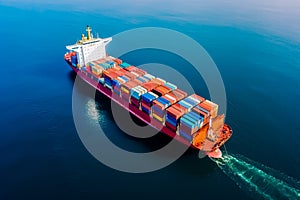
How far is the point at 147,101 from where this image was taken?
39.6 metres

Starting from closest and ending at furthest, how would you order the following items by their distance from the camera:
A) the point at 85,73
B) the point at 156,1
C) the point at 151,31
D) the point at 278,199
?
the point at 278,199
the point at 85,73
the point at 151,31
the point at 156,1

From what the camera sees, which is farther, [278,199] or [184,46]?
[184,46]

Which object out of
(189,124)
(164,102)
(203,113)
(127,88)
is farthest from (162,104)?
(127,88)

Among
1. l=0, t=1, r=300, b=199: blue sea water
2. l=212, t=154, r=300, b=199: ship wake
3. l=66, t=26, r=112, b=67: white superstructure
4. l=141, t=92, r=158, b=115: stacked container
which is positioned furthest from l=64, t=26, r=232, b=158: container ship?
l=212, t=154, r=300, b=199: ship wake

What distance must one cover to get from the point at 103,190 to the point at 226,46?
63.5 m

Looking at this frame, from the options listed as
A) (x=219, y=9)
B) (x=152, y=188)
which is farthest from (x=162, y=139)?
(x=219, y=9)

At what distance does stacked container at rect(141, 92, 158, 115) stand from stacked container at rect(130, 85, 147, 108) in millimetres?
980

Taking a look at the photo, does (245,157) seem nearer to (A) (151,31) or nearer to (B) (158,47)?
(B) (158,47)

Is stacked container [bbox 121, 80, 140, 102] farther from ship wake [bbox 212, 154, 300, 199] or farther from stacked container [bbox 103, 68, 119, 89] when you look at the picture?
ship wake [bbox 212, 154, 300, 199]

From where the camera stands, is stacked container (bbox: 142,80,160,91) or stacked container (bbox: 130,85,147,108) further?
stacked container (bbox: 142,80,160,91)

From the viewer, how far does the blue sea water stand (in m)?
30.6

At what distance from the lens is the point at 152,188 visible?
30.2 meters

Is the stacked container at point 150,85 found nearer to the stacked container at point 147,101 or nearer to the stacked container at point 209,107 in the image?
the stacked container at point 147,101

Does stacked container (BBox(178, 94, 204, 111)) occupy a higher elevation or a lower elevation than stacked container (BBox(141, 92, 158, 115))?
higher
